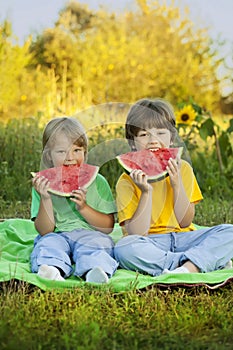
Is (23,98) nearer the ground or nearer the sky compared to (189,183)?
nearer the sky

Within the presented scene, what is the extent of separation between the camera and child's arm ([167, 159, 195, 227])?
3.77 meters

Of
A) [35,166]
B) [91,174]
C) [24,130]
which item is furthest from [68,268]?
[24,130]

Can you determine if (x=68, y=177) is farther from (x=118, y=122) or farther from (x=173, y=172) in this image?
(x=118, y=122)

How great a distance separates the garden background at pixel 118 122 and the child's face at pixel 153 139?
0.31 m

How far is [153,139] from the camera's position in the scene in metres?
3.87

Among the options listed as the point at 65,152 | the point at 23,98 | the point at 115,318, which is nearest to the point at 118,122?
the point at 65,152

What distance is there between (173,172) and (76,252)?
722 mm

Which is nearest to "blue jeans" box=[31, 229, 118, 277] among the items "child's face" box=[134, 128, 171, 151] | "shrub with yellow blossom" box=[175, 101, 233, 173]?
"child's face" box=[134, 128, 171, 151]

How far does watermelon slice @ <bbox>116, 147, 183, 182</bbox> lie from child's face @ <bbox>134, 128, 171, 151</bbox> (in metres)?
0.03

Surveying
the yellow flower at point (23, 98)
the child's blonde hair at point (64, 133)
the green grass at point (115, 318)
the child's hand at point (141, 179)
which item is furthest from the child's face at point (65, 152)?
the yellow flower at point (23, 98)

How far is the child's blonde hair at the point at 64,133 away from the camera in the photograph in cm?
391

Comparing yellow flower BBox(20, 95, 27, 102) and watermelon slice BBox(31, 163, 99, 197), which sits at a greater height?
yellow flower BBox(20, 95, 27, 102)

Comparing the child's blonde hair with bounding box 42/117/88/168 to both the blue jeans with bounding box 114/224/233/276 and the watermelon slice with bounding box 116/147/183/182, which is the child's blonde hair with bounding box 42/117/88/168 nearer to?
the watermelon slice with bounding box 116/147/183/182

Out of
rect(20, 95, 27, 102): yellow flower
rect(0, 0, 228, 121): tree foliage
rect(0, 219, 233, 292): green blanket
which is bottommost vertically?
rect(0, 219, 233, 292): green blanket
